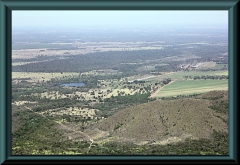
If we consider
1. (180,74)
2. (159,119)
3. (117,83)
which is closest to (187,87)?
(180,74)

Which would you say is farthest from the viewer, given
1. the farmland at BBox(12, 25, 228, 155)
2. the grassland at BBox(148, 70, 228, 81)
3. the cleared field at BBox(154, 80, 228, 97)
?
the grassland at BBox(148, 70, 228, 81)

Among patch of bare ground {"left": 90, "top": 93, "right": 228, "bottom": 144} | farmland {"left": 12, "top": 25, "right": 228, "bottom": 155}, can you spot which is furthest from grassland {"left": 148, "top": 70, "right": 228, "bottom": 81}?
patch of bare ground {"left": 90, "top": 93, "right": 228, "bottom": 144}

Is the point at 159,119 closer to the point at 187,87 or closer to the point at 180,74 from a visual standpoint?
the point at 187,87

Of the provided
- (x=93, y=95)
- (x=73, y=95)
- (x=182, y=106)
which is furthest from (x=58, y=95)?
(x=182, y=106)

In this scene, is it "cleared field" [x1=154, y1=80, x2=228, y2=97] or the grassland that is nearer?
"cleared field" [x1=154, y1=80, x2=228, y2=97]

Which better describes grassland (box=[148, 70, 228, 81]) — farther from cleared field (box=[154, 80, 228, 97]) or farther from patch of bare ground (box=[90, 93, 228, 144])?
patch of bare ground (box=[90, 93, 228, 144])

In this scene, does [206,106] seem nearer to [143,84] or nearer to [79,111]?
[79,111]
